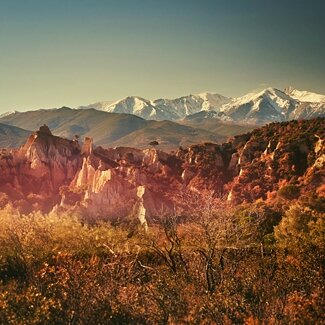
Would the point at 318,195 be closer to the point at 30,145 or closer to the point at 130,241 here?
the point at 130,241

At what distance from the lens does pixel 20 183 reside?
112688 mm

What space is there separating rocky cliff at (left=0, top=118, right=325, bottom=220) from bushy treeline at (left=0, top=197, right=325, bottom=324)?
4209 cm

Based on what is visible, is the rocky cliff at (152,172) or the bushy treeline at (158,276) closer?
the bushy treeline at (158,276)

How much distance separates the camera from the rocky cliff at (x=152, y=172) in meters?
98.6

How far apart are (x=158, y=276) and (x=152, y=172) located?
77953 mm

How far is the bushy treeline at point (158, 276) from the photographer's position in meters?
29.2

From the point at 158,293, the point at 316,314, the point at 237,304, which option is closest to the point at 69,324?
the point at 158,293

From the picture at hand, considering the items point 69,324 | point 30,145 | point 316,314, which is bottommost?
point 316,314

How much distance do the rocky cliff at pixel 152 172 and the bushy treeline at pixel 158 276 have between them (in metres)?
42.1

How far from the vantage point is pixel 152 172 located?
4589 inches

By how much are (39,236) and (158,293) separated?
56.3 ft

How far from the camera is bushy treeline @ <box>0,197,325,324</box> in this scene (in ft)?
95.7

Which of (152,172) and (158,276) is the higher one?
(152,172)

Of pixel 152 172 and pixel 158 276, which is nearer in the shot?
pixel 158 276
